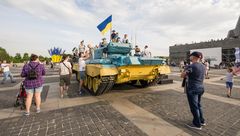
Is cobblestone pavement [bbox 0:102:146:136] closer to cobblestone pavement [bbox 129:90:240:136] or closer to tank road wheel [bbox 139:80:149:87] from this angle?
cobblestone pavement [bbox 129:90:240:136]

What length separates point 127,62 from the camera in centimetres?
591

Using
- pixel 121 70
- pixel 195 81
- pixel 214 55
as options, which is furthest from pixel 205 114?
pixel 214 55

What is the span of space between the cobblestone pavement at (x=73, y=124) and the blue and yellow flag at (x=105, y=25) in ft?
20.8

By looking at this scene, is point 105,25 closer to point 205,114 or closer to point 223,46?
point 205,114

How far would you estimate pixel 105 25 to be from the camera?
10.3m

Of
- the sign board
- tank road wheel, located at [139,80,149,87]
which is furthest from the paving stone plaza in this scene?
the sign board

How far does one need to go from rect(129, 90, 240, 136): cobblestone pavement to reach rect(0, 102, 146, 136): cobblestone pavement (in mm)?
1151

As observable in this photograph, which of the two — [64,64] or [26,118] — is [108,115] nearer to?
[26,118]

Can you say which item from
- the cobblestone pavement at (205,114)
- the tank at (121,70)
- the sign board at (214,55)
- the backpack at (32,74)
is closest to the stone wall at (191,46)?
the sign board at (214,55)

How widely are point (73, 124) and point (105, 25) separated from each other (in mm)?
7418

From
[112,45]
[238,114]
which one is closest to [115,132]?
[238,114]

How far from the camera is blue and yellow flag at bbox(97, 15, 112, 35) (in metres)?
10.1

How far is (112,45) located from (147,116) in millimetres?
4050

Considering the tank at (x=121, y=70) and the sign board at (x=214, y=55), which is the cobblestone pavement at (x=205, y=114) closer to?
the tank at (x=121, y=70)
